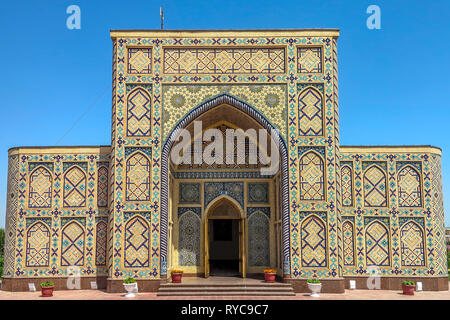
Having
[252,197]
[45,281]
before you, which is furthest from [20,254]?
[252,197]

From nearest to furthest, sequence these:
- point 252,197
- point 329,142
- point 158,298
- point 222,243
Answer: point 158,298, point 329,142, point 252,197, point 222,243

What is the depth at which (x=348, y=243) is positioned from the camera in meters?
14.0

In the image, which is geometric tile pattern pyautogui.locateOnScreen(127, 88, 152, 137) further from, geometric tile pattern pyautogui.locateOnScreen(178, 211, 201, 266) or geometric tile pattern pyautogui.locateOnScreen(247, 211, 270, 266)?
geometric tile pattern pyautogui.locateOnScreen(247, 211, 270, 266)

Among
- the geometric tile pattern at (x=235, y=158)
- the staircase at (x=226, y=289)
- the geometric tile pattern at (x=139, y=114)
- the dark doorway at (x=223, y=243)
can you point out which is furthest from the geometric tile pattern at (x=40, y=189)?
the dark doorway at (x=223, y=243)

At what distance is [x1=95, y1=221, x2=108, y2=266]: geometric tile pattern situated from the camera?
13.8 m

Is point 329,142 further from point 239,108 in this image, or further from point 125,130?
point 125,130

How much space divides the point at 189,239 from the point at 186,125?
4.02 meters

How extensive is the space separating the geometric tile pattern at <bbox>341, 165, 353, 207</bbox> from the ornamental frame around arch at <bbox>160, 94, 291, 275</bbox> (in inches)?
81.1

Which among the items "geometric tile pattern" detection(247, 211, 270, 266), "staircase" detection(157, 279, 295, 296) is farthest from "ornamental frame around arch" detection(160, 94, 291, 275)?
"geometric tile pattern" detection(247, 211, 270, 266)

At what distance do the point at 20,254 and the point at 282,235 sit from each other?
25.7 feet

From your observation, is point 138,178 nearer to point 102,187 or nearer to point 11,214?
point 102,187

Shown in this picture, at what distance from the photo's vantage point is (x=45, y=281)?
1361 centimetres

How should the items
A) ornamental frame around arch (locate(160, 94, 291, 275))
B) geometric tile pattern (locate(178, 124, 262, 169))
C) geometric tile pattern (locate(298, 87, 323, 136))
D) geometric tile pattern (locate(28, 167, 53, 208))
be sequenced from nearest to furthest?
1. ornamental frame around arch (locate(160, 94, 291, 275))
2. geometric tile pattern (locate(298, 87, 323, 136))
3. geometric tile pattern (locate(28, 167, 53, 208))
4. geometric tile pattern (locate(178, 124, 262, 169))

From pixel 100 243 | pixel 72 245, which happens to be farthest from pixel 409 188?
pixel 72 245
